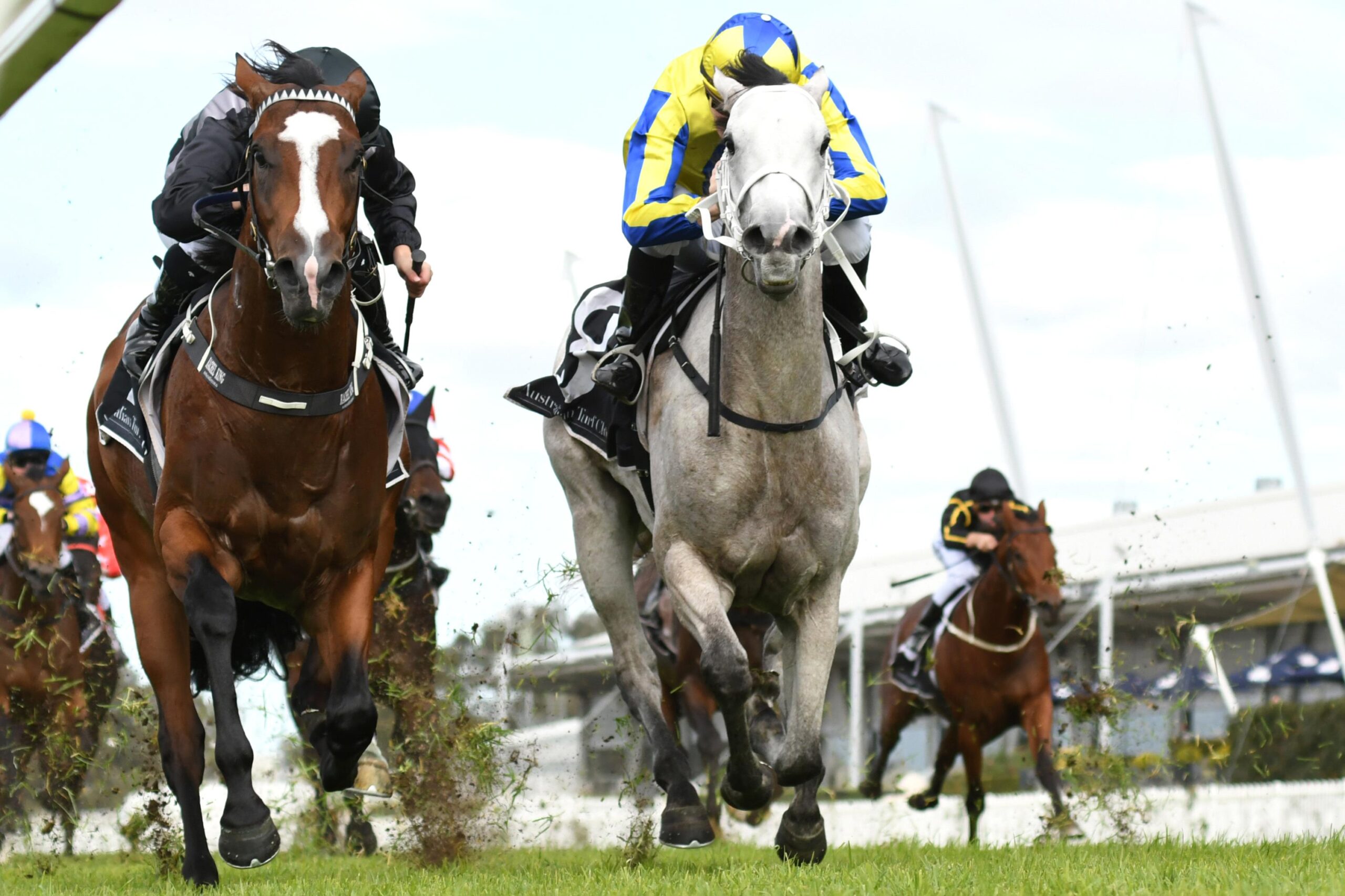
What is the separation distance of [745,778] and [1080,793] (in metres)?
4.05

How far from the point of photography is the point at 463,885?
5586 mm

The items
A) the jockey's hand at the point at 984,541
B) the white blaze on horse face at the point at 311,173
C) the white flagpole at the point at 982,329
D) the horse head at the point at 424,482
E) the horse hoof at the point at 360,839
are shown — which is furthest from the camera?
the white flagpole at the point at 982,329

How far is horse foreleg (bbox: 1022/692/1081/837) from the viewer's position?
10.5m

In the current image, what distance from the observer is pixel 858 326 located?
684cm

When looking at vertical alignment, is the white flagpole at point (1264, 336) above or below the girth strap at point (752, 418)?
above

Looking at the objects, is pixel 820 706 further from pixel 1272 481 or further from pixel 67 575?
pixel 1272 481

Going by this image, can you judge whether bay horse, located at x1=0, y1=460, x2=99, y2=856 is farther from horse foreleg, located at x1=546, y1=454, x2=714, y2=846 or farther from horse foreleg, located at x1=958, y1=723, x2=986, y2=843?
horse foreleg, located at x1=958, y1=723, x2=986, y2=843

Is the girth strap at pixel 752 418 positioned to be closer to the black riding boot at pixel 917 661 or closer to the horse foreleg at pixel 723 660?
the horse foreleg at pixel 723 660

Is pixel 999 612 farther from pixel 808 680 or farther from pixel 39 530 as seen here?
pixel 39 530

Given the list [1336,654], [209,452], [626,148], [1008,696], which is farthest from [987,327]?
[209,452]

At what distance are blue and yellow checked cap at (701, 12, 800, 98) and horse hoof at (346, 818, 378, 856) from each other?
5.06 m

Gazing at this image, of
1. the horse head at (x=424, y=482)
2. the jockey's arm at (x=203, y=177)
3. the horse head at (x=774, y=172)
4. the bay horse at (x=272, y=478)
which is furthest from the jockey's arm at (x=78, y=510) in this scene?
the horse head at (x=774, y=172)

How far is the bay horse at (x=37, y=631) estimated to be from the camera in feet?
34.6

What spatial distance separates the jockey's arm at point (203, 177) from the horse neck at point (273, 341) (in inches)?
10.8
